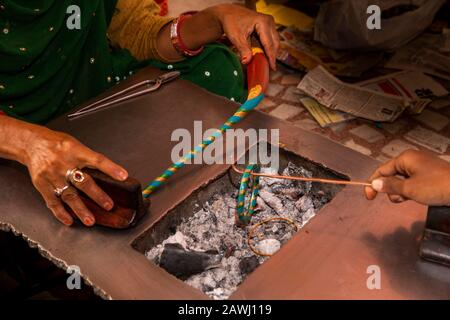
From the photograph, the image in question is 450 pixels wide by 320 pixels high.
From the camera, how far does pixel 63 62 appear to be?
5.16ft

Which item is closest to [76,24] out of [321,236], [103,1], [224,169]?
[103,1]

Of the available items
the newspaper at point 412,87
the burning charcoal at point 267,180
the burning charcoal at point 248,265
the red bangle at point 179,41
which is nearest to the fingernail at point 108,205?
the burning charcoal at point 248,265

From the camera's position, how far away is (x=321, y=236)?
1.12 meters

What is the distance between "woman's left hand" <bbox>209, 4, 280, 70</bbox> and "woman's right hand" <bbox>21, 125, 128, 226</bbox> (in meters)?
0.56

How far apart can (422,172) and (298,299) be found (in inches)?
13.6

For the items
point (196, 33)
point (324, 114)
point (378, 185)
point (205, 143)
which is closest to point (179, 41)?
point (196, 33)

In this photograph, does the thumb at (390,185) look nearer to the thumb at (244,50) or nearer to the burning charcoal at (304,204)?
the burning charcoal at (304,204)

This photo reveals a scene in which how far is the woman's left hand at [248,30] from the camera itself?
4.93ft

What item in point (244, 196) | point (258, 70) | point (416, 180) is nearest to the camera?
point (416, 180)

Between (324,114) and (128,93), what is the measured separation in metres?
1.28

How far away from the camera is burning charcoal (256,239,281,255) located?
1275mm

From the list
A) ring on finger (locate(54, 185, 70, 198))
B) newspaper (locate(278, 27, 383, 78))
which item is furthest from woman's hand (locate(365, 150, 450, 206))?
newspaper (locate(278, 27, 383, 78))

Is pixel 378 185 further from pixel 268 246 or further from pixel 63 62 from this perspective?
pixel 63 62
